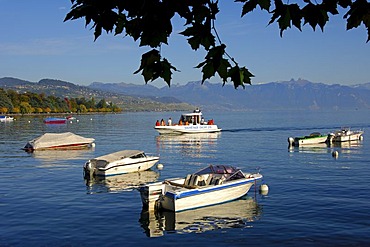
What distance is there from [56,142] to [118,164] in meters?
25.8

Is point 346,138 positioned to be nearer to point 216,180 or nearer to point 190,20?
point 216,180

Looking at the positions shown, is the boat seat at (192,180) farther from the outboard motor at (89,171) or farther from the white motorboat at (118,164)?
the outboard motor at (89,171)

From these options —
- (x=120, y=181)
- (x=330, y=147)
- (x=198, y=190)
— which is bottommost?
(x=120, y=181)

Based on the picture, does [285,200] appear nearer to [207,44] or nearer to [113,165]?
[113,165]

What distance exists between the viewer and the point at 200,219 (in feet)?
76.0

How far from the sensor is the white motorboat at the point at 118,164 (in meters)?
36.8

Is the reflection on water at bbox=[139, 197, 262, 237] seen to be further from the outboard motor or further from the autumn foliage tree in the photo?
the autumn foliage tree

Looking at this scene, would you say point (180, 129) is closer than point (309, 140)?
No

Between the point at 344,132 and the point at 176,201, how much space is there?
55241 millimetres

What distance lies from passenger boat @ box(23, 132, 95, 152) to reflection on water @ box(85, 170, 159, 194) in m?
24.4

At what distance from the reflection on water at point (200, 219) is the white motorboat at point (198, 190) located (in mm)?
424

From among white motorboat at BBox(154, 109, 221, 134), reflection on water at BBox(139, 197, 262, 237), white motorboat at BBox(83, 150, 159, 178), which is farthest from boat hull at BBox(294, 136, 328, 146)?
reflection on water at BBox(139, 197, 262, 237)

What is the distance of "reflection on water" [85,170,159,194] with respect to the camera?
3192 cm

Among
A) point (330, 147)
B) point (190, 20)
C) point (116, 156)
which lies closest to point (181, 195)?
point (116, 156)
